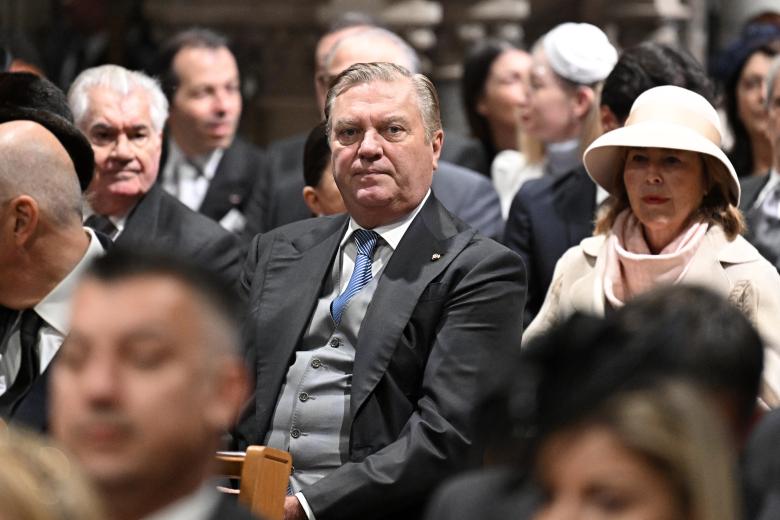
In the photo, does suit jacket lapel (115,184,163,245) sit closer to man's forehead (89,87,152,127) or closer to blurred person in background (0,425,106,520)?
man's forehead (89,87,152,127)

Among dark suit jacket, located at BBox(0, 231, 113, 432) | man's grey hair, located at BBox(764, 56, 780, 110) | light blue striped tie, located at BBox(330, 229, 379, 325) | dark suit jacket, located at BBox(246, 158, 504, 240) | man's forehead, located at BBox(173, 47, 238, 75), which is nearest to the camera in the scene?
dark suit jacket, located at BBox(0, 231, 113, 432)

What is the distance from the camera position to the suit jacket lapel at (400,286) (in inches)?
173

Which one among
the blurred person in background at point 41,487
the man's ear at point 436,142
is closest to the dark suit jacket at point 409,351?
the man's ear at point 436,142

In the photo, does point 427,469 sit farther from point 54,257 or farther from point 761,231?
point 761,231

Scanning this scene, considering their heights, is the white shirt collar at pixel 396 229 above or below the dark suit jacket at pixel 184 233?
above

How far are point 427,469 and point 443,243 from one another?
67 cm

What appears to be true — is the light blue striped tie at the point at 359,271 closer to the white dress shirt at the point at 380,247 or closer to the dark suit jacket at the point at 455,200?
the white dress shirt at the point at 380,247

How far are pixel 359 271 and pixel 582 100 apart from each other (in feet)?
8.40

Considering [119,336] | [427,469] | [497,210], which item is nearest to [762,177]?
[497,210]

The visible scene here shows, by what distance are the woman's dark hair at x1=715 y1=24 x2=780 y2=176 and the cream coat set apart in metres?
2.32

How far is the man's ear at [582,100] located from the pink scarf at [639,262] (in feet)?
6.50

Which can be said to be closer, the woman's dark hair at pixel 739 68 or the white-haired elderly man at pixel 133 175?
the white-haired elderly man at pixel 133 175

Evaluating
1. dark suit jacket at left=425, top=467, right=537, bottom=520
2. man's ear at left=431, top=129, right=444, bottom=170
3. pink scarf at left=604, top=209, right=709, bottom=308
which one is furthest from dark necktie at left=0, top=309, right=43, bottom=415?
dark suit jacket at left=425, top=467, right=537, bottom=520

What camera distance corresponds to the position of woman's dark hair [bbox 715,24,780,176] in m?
7.14
